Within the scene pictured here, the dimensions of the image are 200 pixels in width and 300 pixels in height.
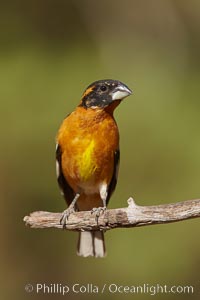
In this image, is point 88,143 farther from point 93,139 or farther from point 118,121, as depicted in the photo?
point 118,121

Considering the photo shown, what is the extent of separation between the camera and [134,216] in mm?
5957

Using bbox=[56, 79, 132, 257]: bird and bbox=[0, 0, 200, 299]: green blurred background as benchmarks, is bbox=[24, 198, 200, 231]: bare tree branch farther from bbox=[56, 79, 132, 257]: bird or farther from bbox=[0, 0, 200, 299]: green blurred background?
bbox=[0, 0, 200, 299]: green blurred background

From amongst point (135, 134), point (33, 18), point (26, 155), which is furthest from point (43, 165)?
point (33, 18)

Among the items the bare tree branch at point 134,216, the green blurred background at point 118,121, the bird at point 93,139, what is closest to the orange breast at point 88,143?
the bird at point 93,139

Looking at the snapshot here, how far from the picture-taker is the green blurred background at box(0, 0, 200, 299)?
846cm

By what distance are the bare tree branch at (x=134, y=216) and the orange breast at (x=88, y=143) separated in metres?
0.67

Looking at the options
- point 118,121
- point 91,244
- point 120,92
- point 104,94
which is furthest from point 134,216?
point 118,121

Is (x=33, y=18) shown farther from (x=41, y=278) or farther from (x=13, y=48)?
(x=41, y=278)

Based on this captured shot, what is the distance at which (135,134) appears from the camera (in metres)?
9.23

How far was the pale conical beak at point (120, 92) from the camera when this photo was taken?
6.65 m

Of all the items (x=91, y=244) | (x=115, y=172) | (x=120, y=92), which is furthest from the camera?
(x=91, y=244)

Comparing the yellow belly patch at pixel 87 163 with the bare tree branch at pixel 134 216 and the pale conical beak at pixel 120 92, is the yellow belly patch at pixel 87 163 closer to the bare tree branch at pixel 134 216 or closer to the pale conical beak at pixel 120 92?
the pale conical beak at pixel 120 92

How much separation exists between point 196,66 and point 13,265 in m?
3.35

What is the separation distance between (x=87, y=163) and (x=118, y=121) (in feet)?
8.20
